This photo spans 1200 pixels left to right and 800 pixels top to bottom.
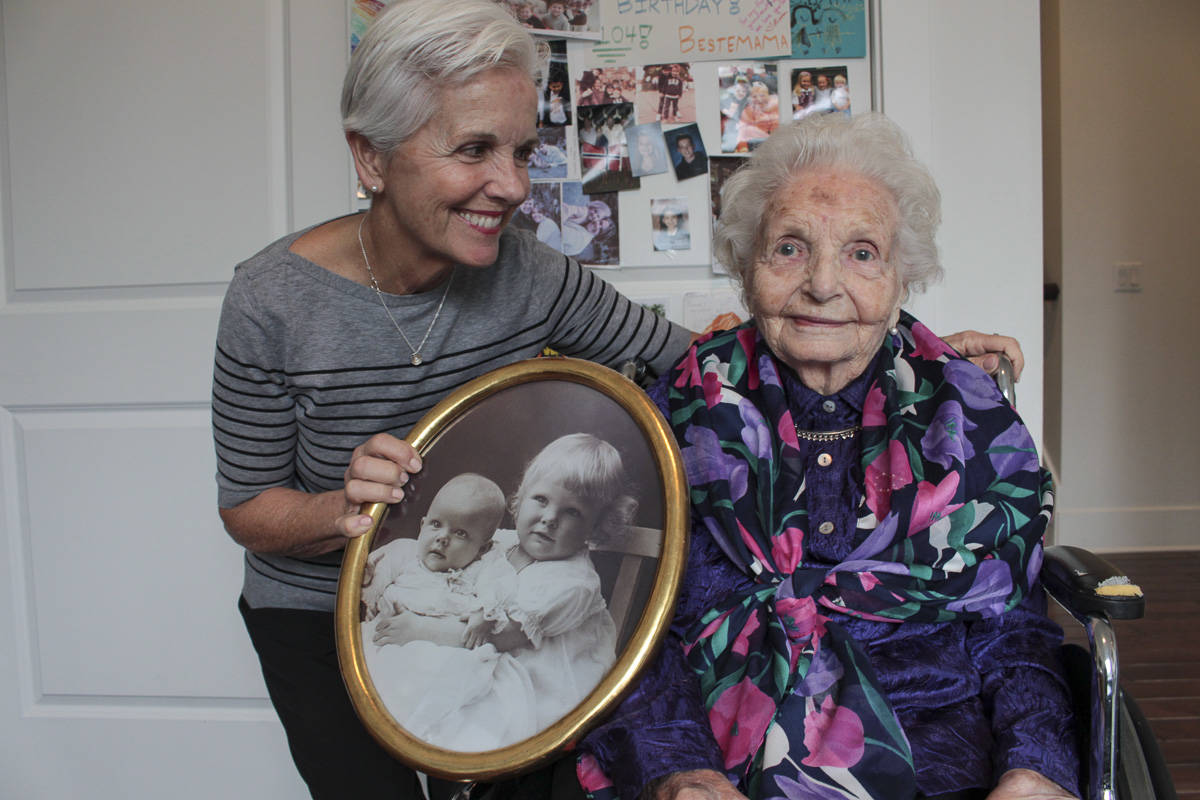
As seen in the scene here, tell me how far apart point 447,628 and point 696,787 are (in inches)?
13.4

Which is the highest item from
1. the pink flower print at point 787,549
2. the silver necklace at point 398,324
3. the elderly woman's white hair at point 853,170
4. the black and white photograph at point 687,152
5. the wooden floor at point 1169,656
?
the black and white photograph at point 687,152

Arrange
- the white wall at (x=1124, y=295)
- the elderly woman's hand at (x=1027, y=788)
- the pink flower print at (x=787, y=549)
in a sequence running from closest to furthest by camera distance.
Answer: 1. the elderly woman's hand at (x=1027, y=788)
2. the pink flower print at (x=787, y=549)
3. the white wall at (x=1124, y=295)

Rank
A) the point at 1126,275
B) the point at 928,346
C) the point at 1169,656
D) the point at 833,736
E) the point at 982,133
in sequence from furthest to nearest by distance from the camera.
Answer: the point at 1126,275 → the point at 1169,656 → the point at 982,133 → the point at 928,346 → the point at 833,736

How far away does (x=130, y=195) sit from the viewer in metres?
2.00

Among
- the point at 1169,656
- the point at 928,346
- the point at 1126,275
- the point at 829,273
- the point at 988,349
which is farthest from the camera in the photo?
the point at 1126,275

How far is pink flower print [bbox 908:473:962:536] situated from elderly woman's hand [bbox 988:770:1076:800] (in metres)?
0.29

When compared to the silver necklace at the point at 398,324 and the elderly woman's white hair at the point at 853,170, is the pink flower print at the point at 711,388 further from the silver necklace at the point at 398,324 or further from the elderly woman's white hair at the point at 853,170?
the silver necklace at the point at 398,324

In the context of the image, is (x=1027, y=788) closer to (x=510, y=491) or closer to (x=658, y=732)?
(x=658, y=732)

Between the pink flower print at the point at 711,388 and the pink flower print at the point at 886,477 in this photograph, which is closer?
the pink flower print at the point at 886,477

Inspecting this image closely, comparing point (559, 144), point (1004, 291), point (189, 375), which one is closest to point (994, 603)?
point (1004, 291)

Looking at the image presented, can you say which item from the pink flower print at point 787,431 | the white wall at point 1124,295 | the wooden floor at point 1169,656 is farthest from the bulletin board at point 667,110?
the white wall at point 1124,295

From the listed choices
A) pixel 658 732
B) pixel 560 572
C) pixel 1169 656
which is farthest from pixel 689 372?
pixel 1169 656

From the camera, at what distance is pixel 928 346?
1.23 meters

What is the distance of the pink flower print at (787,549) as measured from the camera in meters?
1.11
